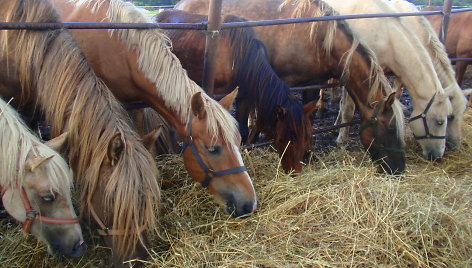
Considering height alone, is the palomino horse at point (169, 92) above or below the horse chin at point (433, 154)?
above

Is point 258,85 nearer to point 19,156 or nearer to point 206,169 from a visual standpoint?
point 206,169

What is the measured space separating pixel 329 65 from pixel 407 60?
30.1 inches

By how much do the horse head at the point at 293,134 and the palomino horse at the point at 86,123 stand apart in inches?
47.7

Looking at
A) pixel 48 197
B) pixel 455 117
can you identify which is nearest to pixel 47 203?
pixel 48 197

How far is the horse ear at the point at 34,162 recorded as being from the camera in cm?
168

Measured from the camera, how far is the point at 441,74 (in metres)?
4.09

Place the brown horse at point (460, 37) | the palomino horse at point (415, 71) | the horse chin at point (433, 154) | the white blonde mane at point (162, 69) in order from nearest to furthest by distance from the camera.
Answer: the white blonde mane at point (162, 69)
the palomino horse at point (415, 71)
the horse chin at point (433, 154)
the brown horse at point (460, 37)

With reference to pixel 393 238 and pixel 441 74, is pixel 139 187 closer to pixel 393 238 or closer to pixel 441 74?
pixel 393 238

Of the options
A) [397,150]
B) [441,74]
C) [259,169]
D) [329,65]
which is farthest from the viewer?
[441,74]

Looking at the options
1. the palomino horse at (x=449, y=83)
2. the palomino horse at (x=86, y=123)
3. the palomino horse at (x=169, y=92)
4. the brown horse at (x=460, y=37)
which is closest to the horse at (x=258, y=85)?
the palomino horse at (x=169, y=92)

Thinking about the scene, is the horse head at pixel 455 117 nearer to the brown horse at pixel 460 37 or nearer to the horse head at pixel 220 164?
the brown horse at pixel 460 37

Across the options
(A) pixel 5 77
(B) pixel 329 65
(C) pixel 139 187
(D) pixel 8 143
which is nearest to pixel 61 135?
(D) pixel 8 143

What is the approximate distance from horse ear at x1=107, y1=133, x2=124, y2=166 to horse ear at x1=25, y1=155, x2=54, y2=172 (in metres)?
0.25

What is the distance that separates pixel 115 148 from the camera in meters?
1.83
